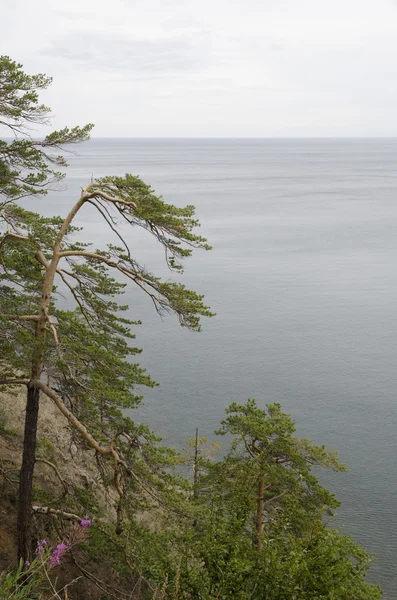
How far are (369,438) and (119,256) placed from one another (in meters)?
19.6

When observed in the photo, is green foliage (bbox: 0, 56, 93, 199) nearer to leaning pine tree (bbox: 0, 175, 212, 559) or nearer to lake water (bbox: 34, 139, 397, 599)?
leaning pine tree (bbox: 0, 175, 212, 559)

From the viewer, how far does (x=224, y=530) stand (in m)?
8.33

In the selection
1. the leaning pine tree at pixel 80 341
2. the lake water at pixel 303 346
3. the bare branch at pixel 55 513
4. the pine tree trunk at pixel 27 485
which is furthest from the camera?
the lake water at pixel 303 346

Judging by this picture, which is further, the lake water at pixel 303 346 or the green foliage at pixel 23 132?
the lake water at pixel 303 346

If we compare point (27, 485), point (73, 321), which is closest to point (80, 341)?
point (73, 321)

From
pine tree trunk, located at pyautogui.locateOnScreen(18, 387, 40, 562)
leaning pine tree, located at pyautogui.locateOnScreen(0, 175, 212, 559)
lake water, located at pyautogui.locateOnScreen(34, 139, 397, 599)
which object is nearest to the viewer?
leaning pine tree, located at pyautogui.locateOnScreen(0, 175, 212, 559)

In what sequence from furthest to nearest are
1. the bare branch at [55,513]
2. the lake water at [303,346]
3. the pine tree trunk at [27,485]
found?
the lake water at [303,346]
the bare branch at [55,513]
the pine tree trunk at [27,485]

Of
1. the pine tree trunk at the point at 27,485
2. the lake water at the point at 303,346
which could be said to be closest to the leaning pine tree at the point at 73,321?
the pine tree trunk at the point at 27,485

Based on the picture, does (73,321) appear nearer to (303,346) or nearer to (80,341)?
(80,341)

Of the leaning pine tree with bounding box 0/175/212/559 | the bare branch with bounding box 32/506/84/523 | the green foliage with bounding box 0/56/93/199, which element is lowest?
the bare branch with bounding box 32/506/84/523

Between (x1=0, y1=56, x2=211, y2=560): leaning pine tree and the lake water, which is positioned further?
the lake water

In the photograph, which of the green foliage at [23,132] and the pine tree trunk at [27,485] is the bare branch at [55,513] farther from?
the green foliage at [23,132]

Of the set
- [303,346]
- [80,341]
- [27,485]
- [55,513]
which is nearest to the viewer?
[27,485]

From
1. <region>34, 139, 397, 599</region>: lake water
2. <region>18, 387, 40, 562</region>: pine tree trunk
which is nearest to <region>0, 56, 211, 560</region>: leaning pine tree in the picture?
<region>18, 387, 40, 562</region>: pine tree trunk
